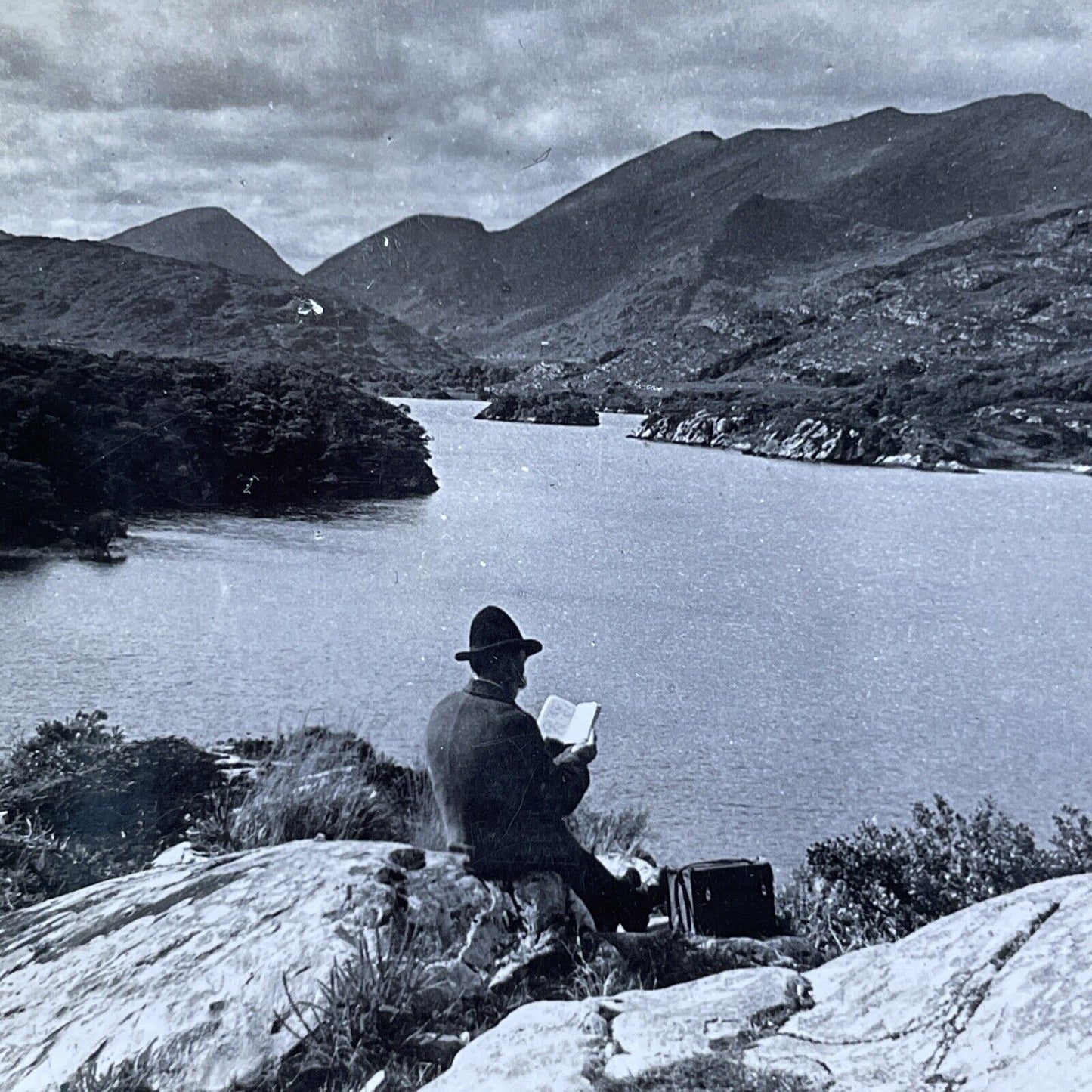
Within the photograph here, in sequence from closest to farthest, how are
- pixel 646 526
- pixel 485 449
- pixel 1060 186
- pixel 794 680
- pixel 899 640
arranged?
pixel 794 680 → pixel 899 640 → pixel 646 526 → pixel 485 449 → pixel 1060 186

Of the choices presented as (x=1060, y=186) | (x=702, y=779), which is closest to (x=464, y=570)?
(x=702, y=779)

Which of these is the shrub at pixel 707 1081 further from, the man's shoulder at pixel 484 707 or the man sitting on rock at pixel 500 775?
the man's shoulder at pixel 484 707

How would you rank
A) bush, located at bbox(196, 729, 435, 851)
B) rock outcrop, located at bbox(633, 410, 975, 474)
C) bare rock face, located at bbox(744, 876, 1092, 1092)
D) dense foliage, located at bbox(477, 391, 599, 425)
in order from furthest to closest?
rock outcrop, located at bbox(633, 410, 975, 474)
dense foliage, located at bbox(477, 391, 599, 425)
bush, located at bbox(196, 729, 435, 851)
bare rock face, located at bbox(744, 876, 1092, 1092)

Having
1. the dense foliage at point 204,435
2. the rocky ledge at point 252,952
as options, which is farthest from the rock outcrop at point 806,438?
the rocky ledge at point 252,952

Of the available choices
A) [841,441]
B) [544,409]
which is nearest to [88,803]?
[544,409]

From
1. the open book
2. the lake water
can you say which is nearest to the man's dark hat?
the open book

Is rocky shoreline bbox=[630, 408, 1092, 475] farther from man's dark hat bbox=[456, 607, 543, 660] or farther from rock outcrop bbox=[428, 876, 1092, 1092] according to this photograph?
rock outcrop bbox=[428, 876, 1092, 1092]

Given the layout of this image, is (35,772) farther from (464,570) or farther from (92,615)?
(464,570)
